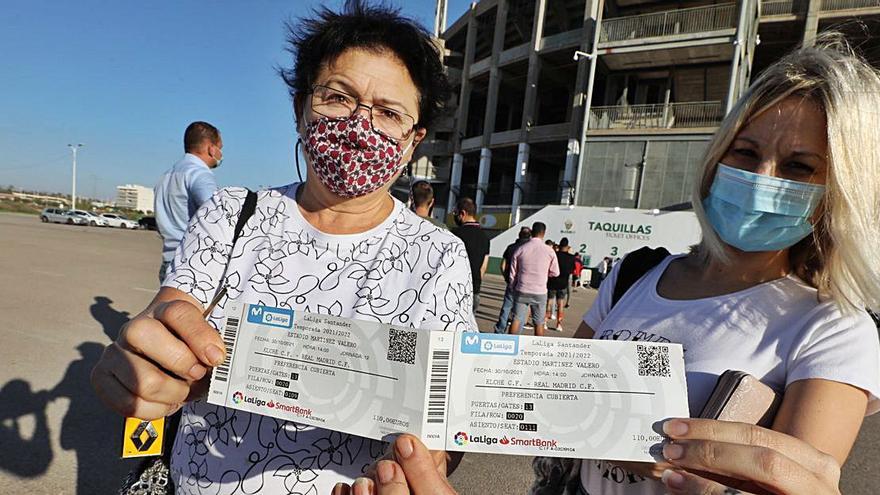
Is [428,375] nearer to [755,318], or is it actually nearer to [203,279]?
[203,279]

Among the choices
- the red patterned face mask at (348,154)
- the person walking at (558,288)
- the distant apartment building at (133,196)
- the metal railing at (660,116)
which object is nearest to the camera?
the red patterned face mask at (348,154)

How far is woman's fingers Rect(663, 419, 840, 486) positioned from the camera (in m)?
0.82

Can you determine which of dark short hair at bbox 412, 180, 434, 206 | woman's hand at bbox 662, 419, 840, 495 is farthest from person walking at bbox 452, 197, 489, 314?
woman's hand at bbox 662, 419, 840, 495

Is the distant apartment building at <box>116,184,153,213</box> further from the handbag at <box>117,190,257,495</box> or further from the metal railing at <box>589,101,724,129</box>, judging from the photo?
the handbag at <box>117,190,257,495</box>

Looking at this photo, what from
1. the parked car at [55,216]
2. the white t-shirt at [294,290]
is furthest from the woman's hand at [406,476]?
the parked car at [55,216]

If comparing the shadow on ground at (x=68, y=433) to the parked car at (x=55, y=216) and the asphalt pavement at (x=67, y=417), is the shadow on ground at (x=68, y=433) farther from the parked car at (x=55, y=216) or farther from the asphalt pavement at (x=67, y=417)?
the parked car at (x=55, y=216)

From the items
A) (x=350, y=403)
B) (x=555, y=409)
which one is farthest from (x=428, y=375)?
(x=555, y=409)

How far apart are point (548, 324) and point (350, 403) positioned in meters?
8.19

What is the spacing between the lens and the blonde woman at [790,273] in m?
0.97

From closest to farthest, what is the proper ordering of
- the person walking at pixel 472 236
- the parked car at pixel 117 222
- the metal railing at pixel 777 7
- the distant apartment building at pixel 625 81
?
the person walking at pixel 472 236 < the distant apartment building at pixel 625 81 < the metal railing at pixel 777 7 < the parked car at pixel 117 222

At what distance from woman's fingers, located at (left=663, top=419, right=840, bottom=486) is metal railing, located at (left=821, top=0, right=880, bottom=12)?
25295mm

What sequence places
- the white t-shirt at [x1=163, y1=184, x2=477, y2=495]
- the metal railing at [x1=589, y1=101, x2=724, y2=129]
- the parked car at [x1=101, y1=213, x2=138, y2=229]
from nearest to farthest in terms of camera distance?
the white t-shirt at [x1=163, y1=184, x2=477, y2=495], the metal railing at [x1=589, y1=101, x2=724, y2=129], the parked car at [x1=101, y1=213, x2=138, y2=229]

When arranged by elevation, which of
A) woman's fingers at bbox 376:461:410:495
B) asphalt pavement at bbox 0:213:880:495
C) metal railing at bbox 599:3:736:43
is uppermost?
metal railing at bbox 599:3:736:43

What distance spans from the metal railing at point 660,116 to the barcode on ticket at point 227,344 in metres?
20.5
